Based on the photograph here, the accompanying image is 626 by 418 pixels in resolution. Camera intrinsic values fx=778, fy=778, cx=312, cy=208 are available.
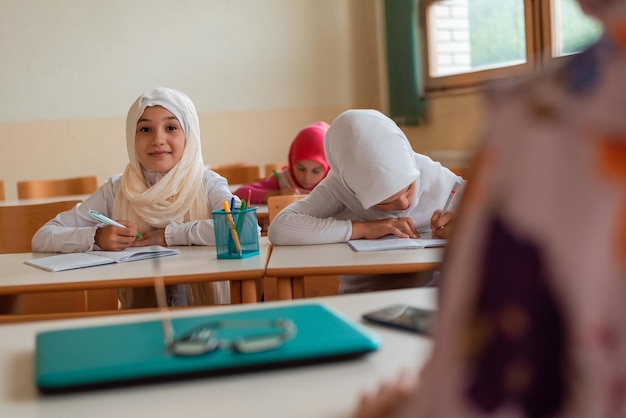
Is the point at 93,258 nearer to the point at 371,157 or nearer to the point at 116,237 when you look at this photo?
the point at 116,237

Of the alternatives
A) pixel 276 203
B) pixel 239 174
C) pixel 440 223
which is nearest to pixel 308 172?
pixel 239 174

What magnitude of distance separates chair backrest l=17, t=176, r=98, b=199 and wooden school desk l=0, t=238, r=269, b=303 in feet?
9.52

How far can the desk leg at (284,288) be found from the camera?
195 centimetres

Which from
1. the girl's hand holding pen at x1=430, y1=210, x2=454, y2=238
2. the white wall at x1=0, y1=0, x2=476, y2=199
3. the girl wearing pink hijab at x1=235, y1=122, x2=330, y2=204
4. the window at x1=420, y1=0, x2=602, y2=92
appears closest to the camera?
the girl's hand holding pen at x1=430, y1=210, x2=454, y2=238

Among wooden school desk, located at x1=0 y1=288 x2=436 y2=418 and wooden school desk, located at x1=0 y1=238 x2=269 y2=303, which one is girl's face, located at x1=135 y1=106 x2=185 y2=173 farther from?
wooden school desk, located at x1=0 y1=288 x2=436 y2=418

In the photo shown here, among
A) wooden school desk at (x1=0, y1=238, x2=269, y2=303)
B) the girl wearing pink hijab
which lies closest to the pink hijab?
the girl wearing pink hijab

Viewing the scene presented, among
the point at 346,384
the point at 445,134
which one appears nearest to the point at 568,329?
the point at 346,384

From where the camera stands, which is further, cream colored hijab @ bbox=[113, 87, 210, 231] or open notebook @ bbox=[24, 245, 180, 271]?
cream colored hijab @ bbox=[113, 87, 210, 231]

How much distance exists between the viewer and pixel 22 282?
1978mm

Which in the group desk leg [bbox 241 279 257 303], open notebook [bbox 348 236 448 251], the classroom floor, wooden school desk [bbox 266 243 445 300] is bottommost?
the classroom floor

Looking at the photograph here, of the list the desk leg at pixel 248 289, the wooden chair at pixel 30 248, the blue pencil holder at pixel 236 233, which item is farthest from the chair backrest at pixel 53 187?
the desk leg at pixel 248 289

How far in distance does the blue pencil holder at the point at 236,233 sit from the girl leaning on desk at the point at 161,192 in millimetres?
364

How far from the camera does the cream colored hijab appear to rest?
8.98 feet

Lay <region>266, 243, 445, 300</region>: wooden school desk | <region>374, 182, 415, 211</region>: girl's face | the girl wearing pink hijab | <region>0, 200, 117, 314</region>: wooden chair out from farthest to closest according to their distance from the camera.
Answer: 1. the girl wearing pink hijab
2. <region>0, 200, 117, 314</region>: wooden chair
3. <region>374, 182, 415, 211</region>: girl's face
4. <region>266, 243, 445, 300</region>: wooden school desk
